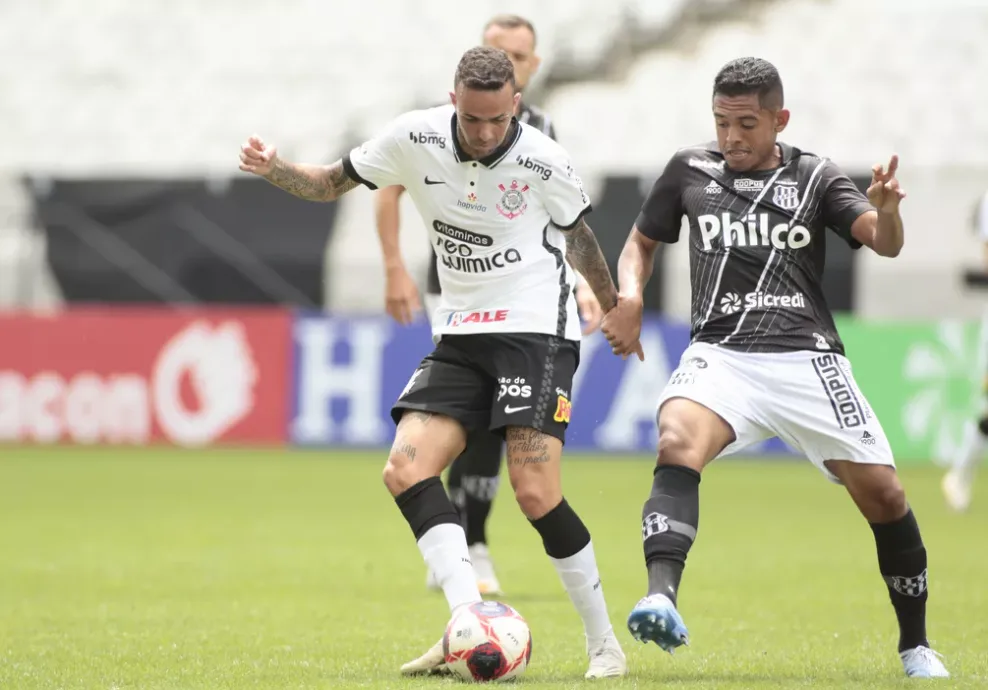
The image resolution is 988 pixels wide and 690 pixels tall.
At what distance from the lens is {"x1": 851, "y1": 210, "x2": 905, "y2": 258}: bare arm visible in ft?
16.3

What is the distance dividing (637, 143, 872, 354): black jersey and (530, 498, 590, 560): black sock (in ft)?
2.50

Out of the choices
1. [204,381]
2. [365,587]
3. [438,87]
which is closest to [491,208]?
[365,587]

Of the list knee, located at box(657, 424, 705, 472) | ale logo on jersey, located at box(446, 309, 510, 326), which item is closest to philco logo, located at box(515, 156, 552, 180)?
ale logo on jersey, located at box(446, 309, 510, 326)

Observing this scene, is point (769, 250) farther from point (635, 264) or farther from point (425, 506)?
point (425, 506)

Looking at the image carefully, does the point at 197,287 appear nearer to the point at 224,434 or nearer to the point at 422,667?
the point at 224,434

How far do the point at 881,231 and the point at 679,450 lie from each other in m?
0.95

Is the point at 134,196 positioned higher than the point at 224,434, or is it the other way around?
the point at 134,196

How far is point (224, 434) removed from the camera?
59.4 ft

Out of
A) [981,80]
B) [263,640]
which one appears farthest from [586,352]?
[263,640]

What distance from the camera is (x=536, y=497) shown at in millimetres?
5328

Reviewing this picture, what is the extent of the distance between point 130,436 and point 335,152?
19.1 feet

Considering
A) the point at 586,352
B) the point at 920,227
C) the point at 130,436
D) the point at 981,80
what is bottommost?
the point at 130,436

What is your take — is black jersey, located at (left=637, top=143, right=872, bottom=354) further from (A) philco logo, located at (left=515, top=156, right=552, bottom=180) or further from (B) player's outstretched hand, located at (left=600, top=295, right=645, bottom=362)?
(A) philco logo, located at (left=515, top=156, right=552, bottom=180)

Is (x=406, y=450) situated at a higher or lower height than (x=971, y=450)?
higher
